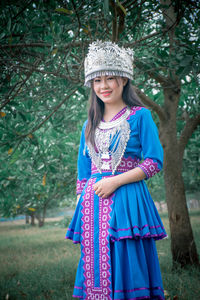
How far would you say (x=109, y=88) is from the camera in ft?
6.22

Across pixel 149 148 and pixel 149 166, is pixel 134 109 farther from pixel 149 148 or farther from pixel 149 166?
pixel 149 166

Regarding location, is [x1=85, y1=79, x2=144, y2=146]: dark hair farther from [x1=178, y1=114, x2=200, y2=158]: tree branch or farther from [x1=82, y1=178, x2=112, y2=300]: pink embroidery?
[x1=178, y1=114, x2=200, y2=158]: tree branch

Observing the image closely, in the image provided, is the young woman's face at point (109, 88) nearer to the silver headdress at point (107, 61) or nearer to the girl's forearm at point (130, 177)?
the silver headdress at point (107, 61)

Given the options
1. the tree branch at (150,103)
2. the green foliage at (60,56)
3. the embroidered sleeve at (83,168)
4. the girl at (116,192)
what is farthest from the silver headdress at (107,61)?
the tree branch at (150,103)

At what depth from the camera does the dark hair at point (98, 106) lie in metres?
1.96

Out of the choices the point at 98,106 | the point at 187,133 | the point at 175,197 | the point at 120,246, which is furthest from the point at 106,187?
the point at 187,133

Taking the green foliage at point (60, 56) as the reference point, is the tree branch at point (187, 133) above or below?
below

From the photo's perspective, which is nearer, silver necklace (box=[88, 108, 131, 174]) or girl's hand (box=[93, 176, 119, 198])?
girl's hand (box=[93, 176, 119, 198])

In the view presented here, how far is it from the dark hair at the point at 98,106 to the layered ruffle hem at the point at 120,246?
1.36ft

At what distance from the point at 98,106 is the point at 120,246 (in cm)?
97

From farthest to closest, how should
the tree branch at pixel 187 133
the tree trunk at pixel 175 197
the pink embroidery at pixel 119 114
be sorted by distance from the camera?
the tree branch at pixel 187 133
the tree trunk at pixel 175 197
the pink embroidery at pixel 119 114

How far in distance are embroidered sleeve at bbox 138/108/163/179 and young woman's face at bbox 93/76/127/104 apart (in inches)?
9.4

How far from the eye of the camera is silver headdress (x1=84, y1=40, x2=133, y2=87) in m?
1.84

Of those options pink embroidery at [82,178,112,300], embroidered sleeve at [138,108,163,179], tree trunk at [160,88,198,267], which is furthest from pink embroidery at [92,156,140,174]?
tree trunk at [160,88,198,267]
